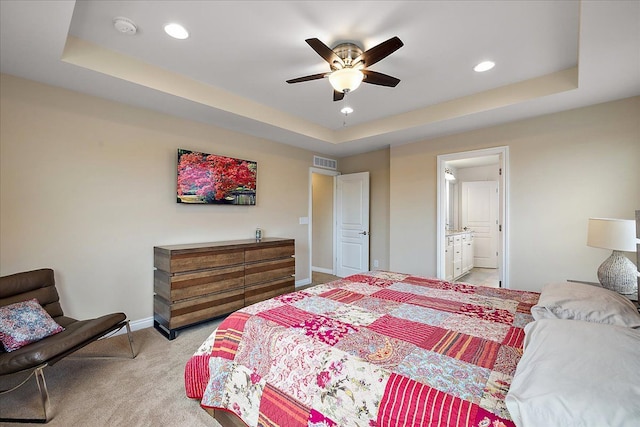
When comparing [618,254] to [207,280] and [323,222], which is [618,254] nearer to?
[207,280]

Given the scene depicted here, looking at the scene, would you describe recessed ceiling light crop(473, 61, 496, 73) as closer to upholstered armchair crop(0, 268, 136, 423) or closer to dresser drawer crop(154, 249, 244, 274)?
dresser drawer crop(154, 249, 244, 274)

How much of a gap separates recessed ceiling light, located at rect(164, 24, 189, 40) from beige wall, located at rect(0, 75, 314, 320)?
4.27 feet

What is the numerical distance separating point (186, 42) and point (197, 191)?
173cm

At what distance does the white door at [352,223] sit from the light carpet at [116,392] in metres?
3.34

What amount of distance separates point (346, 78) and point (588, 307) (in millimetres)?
2068

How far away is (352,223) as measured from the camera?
5465 millimetres

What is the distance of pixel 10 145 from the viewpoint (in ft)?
7.91

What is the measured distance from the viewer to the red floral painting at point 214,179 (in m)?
3.40

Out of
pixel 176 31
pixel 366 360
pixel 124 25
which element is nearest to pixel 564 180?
pixel 366 360

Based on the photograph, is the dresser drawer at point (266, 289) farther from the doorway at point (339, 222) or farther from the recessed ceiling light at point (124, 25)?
the recessed ceiling light at point (124, 25)

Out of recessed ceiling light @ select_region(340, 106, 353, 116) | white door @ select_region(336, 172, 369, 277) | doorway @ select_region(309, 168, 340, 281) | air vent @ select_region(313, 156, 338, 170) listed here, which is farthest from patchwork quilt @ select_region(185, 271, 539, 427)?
doorway @ select_region(309, 168, 340, 281)

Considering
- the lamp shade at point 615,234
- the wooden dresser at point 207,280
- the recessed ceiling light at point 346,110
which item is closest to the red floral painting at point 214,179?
the wooden dresser at point 207,280

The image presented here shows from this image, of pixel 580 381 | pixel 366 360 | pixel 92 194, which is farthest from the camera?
pixel 92 194

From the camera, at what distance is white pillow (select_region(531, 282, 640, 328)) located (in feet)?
4.35
